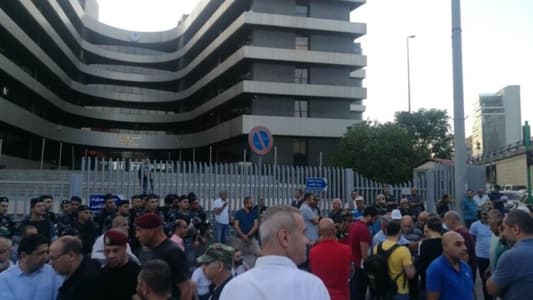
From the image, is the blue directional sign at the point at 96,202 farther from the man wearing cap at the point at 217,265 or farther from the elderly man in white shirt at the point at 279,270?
the elderly man in white shirt at the point at 279,270

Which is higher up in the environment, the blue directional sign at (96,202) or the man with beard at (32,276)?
the blue directional sign at (96,202)

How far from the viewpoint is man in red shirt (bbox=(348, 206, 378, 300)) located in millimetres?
6680

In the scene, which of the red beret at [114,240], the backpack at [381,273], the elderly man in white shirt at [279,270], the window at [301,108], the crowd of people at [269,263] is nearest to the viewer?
the elderly man in white shirt at [279,270]

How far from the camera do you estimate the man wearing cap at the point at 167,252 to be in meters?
3.71

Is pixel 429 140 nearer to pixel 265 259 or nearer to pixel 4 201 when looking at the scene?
pixel 4 201

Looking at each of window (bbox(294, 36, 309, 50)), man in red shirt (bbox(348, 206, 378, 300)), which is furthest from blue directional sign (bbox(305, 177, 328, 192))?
window (bbox(294, 36, 309, 50))

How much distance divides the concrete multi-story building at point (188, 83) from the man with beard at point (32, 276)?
31.8 metres

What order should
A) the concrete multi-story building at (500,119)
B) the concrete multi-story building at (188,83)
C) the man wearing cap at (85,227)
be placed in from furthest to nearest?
the concrete multi-story building at (500,119)
the concrete multi-story building at (188,83)
the man wearing cap at (85,227)

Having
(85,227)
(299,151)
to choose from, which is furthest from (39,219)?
(299,151)

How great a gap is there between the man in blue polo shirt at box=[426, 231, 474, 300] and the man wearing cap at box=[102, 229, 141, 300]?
2606 millimetres

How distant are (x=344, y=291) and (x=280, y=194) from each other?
10.7 m

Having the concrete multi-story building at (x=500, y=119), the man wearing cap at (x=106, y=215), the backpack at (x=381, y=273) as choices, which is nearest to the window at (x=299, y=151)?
the man wearing cap at (x=106, y=215)

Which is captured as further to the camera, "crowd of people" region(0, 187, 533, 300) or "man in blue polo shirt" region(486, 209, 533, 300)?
"man in blue polo shirt" region(486, 209, 533, 300)

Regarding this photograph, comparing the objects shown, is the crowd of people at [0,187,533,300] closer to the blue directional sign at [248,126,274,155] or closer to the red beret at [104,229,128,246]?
the red beret at [104,229,128,246]
